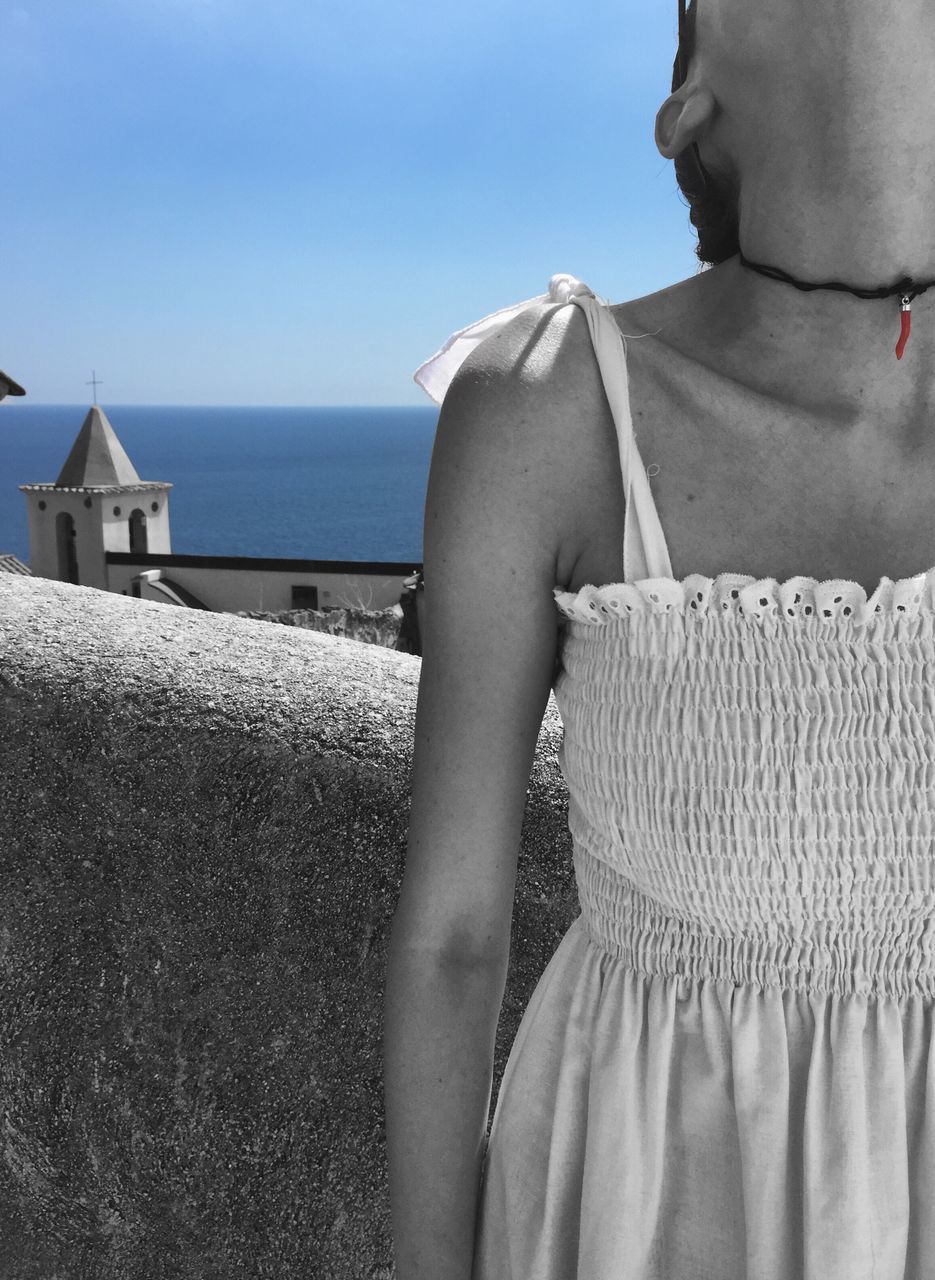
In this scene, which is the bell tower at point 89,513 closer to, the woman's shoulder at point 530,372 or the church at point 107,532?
the church at point 107,532

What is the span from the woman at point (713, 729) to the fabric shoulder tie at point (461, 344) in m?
0.04

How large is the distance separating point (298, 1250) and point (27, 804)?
0.77 metres

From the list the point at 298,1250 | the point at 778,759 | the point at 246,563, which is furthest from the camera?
the point at 246,563

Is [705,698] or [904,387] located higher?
[904,387]

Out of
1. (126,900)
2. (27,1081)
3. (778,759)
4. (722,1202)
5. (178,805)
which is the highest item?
(778,759)

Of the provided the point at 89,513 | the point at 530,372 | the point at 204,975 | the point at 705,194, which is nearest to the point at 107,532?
the point at 89,513

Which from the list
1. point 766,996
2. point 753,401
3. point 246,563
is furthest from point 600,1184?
point 246,563

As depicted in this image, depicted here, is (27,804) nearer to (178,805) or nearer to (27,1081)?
(178,805)

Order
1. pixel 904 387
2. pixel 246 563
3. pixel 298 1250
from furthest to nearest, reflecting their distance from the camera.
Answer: pixel 246 563
pixel 298 1250
pixel 904 387

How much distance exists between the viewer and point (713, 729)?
3.35 ft

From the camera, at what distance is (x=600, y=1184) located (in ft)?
3.43

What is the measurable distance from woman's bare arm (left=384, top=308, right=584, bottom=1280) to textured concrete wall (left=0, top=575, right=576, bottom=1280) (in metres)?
0.56

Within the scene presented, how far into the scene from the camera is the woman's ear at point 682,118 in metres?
1.16

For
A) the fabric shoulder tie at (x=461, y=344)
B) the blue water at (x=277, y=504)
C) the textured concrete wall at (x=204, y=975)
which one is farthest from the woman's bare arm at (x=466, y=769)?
the blue water at (x=277, y=504)
